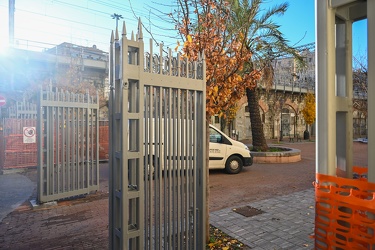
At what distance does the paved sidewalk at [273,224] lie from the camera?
151 inches

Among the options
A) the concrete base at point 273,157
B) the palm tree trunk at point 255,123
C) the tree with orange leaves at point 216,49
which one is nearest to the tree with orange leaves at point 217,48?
the tree with orange leaves at point 216,49

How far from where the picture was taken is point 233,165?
942 cm

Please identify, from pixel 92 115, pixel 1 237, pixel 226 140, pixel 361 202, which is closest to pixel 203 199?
pixel 361 202

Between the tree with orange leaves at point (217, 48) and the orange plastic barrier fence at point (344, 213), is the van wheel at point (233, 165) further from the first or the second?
the orange plastic barrier fence at point (344, 213)

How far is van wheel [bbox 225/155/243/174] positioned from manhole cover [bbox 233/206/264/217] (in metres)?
3.90

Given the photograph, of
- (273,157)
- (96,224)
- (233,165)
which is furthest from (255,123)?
(96,224)

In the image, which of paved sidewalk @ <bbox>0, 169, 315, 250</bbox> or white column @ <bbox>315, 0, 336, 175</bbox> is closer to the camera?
white column @ <bbox>315, 0, 336, 175</bbox>

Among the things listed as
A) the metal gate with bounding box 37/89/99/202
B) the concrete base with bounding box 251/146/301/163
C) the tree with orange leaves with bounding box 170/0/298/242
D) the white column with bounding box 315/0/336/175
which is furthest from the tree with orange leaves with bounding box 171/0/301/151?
the concrete base with bounding box 251/146/301/163

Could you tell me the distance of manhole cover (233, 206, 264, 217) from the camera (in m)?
5.04

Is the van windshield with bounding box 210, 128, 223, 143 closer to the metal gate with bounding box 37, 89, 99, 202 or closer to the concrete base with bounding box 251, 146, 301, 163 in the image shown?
the concrete base with bounding box 251, 146, 301, 163

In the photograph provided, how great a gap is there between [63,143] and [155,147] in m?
4.12

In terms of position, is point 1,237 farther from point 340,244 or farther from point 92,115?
point 340,244

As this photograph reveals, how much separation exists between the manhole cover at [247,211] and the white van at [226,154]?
3736mm

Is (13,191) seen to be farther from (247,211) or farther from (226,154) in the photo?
(226,154)
